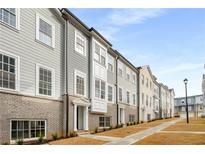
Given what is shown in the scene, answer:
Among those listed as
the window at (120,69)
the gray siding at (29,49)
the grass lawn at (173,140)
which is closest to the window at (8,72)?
the gray siding at (29,49)

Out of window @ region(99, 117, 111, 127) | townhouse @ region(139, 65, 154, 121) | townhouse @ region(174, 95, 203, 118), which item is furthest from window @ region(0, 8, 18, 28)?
townhouse @ region(174, 95, 203, 118)

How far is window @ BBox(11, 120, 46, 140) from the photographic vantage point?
13.9 metres

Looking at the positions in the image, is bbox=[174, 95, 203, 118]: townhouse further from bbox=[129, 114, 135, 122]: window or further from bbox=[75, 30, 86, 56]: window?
bbox=[75, 30, 86, 56]: window

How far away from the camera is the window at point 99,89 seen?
2317cm

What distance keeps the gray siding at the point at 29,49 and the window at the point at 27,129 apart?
Result: 1.57 m

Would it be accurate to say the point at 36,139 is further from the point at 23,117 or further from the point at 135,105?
the point at 135,105

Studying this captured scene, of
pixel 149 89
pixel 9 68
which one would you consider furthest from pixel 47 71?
pixel 149 89

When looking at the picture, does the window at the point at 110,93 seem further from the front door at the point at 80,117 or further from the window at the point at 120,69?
the front door at the point at 80,117

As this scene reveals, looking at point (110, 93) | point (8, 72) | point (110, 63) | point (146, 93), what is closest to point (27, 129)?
point (8, 72)

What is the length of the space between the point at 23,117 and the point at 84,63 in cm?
814

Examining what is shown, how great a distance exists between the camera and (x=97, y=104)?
23.1m

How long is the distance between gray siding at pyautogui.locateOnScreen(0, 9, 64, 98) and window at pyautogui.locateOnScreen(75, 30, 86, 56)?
263 cm

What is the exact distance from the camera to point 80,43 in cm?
2103

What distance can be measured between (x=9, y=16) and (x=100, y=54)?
11392 millimetres
